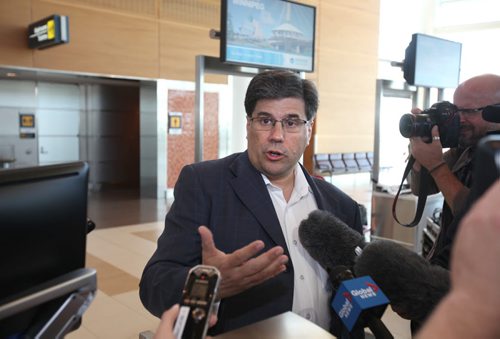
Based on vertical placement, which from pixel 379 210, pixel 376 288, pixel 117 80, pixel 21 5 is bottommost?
pixel 379 210

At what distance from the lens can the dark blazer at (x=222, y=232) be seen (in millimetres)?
1435

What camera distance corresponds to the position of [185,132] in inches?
324

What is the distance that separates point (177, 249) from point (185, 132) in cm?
689

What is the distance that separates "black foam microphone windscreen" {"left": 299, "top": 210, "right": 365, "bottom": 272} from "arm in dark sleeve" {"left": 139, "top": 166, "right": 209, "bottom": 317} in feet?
1.13

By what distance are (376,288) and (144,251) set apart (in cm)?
418

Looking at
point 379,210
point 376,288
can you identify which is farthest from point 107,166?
point 376,288

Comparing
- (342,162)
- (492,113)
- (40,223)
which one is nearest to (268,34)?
(492,113)

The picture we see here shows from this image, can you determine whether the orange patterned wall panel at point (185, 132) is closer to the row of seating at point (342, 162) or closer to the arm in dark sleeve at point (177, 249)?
→ the row of seating at point (342, 162)

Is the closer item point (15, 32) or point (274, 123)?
point (274, 123)

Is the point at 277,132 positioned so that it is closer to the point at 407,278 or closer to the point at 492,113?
the point at 492,113

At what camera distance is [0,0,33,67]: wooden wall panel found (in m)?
6.04

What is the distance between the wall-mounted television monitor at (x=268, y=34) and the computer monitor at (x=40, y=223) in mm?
3160

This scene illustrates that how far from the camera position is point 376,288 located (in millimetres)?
967

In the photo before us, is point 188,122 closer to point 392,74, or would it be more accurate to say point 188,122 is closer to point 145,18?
point 145,18
